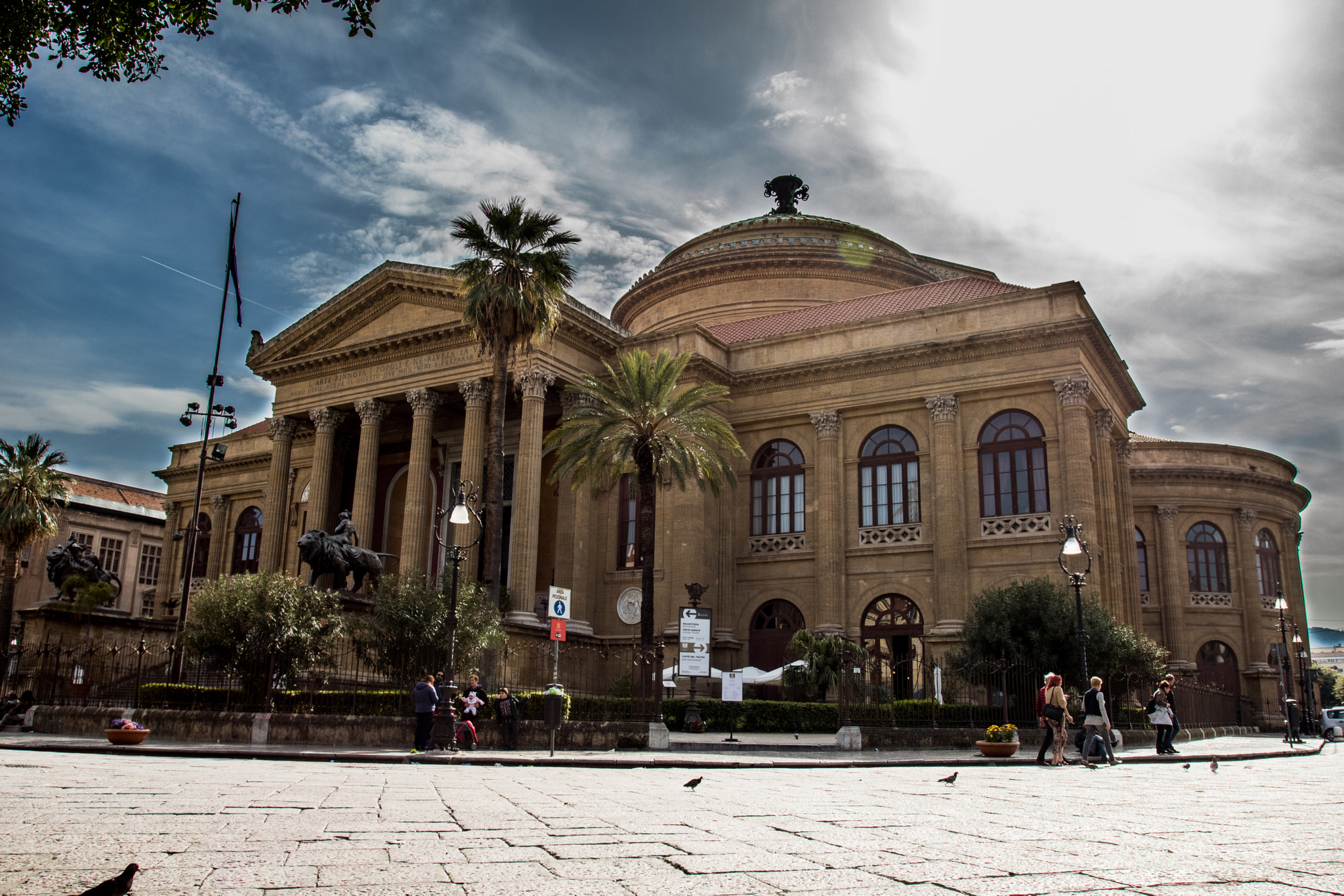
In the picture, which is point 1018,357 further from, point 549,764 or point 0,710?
point 0,710

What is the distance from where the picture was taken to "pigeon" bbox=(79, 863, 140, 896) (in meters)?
3.93

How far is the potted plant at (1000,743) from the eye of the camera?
18.5 meters

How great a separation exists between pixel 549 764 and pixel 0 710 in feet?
53.1

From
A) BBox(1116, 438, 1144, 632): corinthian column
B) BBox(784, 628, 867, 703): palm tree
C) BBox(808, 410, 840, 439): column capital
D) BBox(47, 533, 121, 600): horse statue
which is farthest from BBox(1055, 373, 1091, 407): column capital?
BBox(47, 533, 121, 600): horse statue

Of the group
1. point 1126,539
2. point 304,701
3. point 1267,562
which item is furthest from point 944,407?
point 1267,562

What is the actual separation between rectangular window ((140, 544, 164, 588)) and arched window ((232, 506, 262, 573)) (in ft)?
47.1

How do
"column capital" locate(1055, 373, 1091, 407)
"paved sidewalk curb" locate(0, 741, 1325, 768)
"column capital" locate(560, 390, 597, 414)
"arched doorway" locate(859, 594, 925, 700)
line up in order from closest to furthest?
"paved sidewalk curb" locate(0, 741, 1325, 768) < "column capital" locate(1055, 373, 1091, 407) < "arched doorway" locate(859, 594, 925, 700) < "column capital" locate(560, 390, 597, 414)

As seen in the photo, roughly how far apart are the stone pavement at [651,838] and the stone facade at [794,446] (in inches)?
847

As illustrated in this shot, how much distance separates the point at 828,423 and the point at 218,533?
32.5 meters

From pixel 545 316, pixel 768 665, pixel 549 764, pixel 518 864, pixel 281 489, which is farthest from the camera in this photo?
pixel 281 489

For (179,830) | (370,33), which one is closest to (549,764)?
Result: (179,830)

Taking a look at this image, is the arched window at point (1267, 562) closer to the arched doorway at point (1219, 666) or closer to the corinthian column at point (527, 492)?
the arched doorway at point (1219, 666)

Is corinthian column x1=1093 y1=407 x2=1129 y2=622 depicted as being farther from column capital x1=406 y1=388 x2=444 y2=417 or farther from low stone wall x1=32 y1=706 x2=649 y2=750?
column capital x1=406 y1=388 x2=444 y2=417

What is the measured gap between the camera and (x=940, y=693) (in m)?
27.1
